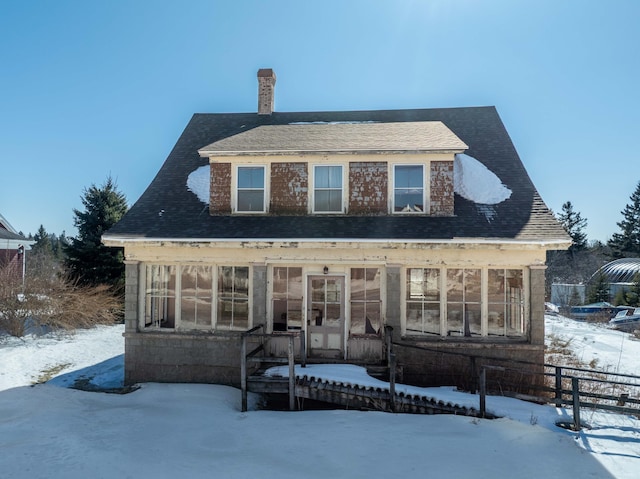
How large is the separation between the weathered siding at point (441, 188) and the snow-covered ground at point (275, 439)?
431 cm

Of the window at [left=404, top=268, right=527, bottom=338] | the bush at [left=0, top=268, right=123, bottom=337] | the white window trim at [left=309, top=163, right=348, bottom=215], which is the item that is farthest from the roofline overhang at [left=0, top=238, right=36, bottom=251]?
the window at [left=404, top=268, right=527, bottom=338]

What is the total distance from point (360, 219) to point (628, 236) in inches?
2135

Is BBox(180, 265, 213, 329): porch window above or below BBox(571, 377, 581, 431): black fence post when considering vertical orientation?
above

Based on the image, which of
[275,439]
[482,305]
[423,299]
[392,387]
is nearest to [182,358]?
[275,439]

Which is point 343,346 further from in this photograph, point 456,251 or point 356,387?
point 456,251

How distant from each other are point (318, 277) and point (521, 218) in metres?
5.20

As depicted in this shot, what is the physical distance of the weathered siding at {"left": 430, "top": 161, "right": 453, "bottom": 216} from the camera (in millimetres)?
10711

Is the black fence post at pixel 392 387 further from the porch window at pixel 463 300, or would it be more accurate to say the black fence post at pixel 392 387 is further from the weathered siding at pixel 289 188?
the weathered siding at pixel 289 188

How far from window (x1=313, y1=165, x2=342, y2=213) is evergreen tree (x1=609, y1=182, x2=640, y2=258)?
52.5 metres

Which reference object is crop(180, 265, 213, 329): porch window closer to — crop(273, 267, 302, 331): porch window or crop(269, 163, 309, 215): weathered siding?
crop(273, 267, 302, 331): porch window

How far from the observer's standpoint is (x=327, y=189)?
11148 mm

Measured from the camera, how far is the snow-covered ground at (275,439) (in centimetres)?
602

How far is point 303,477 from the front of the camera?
227 inches

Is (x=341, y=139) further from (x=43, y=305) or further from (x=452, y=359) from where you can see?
(x=43, y=305)
